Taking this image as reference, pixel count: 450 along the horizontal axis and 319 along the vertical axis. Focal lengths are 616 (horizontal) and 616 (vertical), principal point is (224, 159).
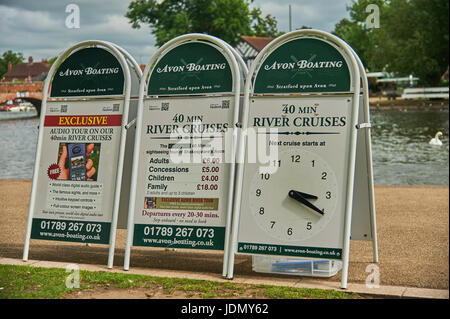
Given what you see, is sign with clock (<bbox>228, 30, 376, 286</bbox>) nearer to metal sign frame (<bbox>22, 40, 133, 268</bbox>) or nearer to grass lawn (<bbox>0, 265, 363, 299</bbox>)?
grass lawn (<bbox>0, 265, 363, 299</bbox>)

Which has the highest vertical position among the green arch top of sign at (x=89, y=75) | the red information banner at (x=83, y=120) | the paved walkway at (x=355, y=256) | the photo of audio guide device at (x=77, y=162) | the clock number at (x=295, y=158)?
the green arch top of sign at (x=89, y=75)

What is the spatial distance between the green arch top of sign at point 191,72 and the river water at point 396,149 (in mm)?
11629

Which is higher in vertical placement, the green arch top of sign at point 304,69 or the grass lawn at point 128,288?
the green arch top of sign at point 304,69

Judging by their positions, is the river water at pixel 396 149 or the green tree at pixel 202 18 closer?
the river water at pixel 396 149

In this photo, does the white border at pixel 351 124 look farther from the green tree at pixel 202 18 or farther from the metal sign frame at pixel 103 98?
the green tree at pixel 202 18

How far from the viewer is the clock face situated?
17.2ft

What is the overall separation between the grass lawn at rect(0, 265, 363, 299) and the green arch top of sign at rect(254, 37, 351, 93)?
1.75m

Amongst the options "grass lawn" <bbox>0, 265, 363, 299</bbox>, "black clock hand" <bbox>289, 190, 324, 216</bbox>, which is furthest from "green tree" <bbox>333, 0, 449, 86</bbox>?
"grass lawn" <bbox>0, 265, 363, 299</bbox>

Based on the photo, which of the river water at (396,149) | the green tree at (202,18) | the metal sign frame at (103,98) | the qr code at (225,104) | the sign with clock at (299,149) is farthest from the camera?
the green tree at (202,18)

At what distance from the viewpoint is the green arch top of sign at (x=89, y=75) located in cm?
621

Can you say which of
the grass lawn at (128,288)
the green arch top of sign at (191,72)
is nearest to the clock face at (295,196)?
the grass lawn at (128,288)

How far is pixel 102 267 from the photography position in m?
5.93

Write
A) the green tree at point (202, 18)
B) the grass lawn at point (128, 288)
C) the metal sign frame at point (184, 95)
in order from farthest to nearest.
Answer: the green tree at point (202, 18) → the metal sign frame at point (184, 95) → the grass lawn at point (128, 288)
